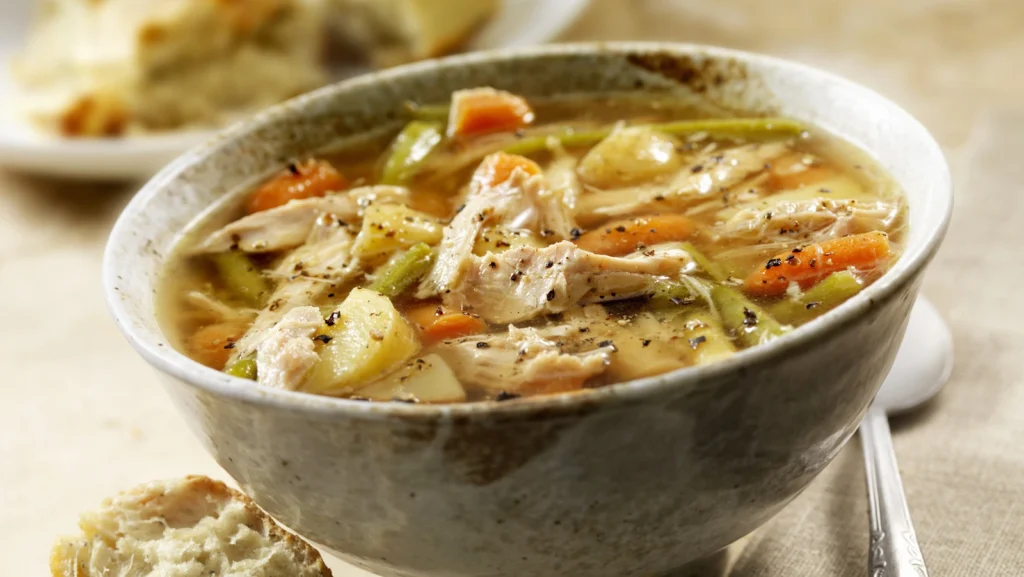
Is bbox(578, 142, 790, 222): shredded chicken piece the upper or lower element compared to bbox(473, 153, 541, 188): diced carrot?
lower

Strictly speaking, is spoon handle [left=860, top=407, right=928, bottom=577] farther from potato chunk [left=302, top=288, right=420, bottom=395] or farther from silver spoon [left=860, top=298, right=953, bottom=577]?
potato chunk [left=302, top=288, right=420, bottom=395]

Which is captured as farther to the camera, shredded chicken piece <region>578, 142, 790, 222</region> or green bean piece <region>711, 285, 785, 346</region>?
shredded chicken piece <region>578, 142, 790, 222</region>

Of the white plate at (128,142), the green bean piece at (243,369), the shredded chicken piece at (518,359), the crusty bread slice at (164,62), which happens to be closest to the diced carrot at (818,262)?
the shredded chicken piece at (518,359)

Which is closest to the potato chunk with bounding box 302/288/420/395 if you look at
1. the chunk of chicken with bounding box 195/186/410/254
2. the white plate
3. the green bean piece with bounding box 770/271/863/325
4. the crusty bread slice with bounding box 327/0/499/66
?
the chunk of chicken with bounding box 195/186/410/254

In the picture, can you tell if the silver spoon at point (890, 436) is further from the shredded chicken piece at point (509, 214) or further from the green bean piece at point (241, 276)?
the green bean piece at point (241, 276)

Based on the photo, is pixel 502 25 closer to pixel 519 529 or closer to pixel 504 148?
pixel 504 148

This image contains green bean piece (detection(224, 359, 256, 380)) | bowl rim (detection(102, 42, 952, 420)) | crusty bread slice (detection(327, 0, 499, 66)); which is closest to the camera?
bowl rim (detection(102, 42, 952, 420))
